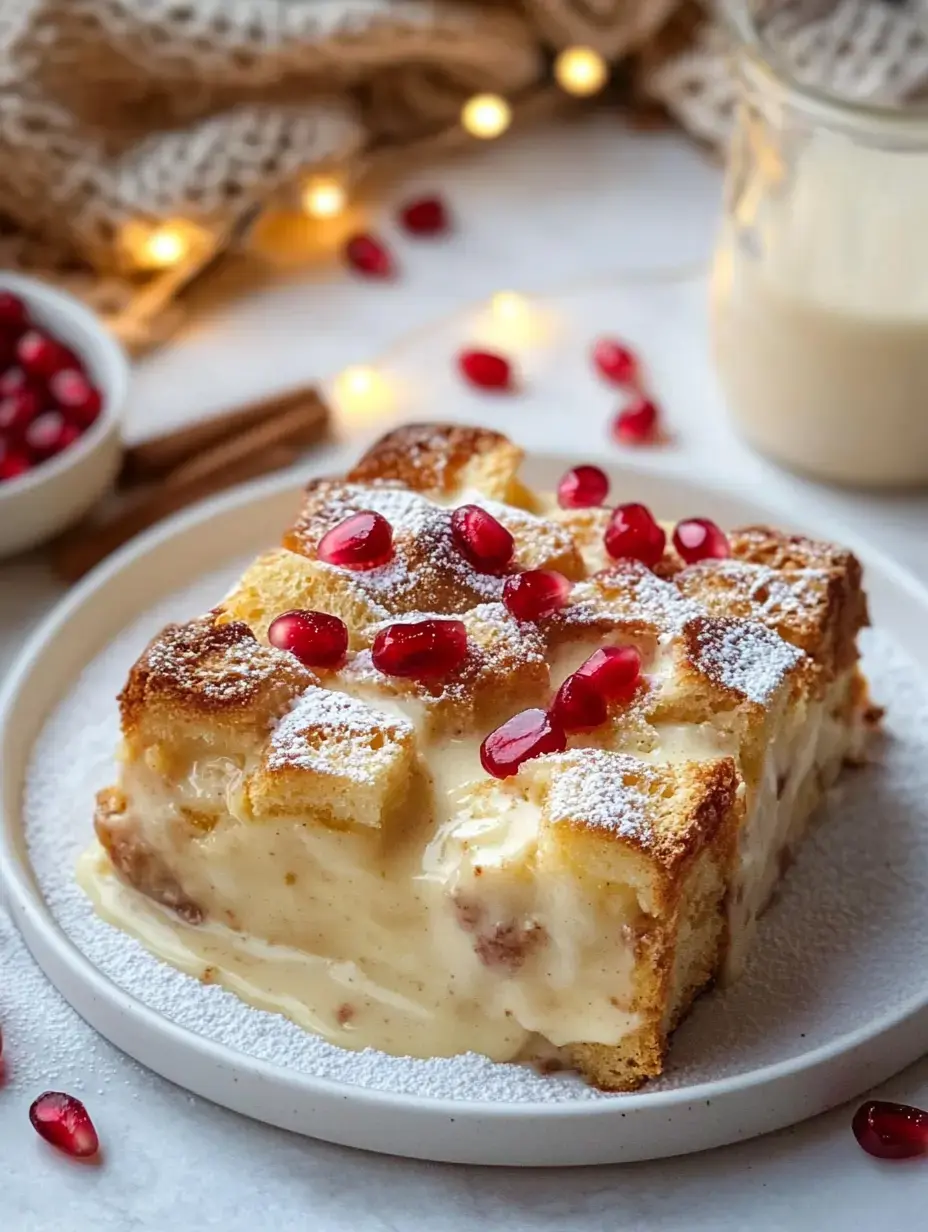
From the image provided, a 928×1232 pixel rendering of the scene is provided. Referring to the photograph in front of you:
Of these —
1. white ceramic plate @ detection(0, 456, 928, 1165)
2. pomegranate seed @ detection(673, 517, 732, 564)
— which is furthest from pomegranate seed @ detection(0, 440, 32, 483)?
pomegranate seed @ detection(673, 517, 732, 564)

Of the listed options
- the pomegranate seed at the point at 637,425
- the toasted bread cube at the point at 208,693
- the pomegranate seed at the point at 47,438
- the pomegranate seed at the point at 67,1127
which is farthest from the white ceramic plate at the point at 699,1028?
the pomegranate seed at the point at 637,425

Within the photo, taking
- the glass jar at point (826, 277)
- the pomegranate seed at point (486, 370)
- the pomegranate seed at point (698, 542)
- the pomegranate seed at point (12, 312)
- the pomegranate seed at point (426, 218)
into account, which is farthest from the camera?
the pomegranate seed at point (426, 218)

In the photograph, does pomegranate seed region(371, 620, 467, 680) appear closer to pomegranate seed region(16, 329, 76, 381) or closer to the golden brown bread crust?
the golden brown bread crust

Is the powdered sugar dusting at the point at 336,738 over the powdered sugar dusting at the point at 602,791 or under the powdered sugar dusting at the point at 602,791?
over

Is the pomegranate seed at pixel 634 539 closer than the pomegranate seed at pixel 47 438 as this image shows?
Yes

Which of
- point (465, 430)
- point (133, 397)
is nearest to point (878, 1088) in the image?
point (465, 430)

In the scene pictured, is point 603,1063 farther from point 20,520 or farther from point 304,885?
point 20,520

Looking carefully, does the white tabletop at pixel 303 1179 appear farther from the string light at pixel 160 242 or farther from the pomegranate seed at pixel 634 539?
the string light at pixel 160 242
